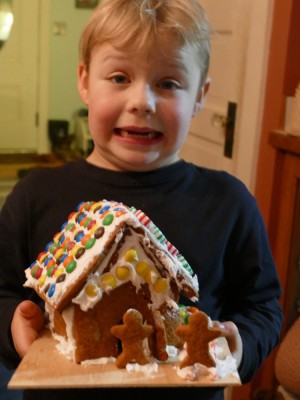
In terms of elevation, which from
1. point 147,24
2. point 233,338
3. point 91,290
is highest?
point 147,24

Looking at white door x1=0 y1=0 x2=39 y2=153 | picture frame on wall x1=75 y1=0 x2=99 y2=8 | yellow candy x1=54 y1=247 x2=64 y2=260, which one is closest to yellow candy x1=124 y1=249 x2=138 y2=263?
yellow candy x1=54 y1=247 x2=64 y2=260

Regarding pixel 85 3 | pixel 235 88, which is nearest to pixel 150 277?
pixel 235 88

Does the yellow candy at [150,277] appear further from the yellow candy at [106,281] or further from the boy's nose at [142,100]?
the boy's nose at [142,100]

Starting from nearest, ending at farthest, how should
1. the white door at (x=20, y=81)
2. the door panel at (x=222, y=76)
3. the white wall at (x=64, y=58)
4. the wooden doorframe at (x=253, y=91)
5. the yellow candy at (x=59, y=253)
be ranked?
the yellow candy at (x=59, y=253) → the wooden doorframe at (x=253, y=91) → the door panel at (x=222, y=76) → the white door at (x=20, y=81) → the white wall at (x=64, y=58)

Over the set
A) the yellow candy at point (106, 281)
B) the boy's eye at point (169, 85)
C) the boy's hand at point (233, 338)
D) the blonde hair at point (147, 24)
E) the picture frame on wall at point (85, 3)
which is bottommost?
the boy's hand at point (233, 338)

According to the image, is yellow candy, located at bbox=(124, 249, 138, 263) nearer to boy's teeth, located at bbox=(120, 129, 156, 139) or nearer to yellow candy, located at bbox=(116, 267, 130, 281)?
yellow candy, located at bbox=(116, 267, 130, 281)

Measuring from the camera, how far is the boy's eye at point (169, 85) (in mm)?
919

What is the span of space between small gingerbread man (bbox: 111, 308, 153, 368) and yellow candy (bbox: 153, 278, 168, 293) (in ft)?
0.17

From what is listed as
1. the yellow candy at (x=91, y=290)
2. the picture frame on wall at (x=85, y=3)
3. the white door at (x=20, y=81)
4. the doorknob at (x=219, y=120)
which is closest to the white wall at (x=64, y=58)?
the picture frame on wall at (x=85, y=3)

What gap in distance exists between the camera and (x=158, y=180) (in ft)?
3.30

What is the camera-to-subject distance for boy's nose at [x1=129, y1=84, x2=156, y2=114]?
88 centimetres

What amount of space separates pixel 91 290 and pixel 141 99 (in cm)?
32

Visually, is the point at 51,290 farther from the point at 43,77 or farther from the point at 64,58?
the point at 64,58

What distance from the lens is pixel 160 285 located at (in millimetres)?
763
